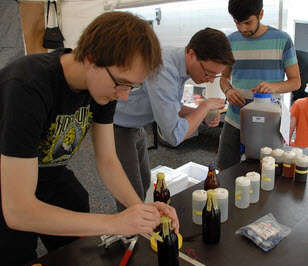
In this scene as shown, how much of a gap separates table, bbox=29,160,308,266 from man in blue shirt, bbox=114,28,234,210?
16.9 inches

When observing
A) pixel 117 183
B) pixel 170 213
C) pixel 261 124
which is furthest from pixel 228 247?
pixel 261 124

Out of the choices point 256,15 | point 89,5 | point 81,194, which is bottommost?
point 81,194

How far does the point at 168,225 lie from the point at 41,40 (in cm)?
518

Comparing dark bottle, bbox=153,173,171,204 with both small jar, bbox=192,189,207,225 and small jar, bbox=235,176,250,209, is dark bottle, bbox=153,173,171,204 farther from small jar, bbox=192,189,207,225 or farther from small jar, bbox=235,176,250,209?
small jar, bbox=235,176,250,209

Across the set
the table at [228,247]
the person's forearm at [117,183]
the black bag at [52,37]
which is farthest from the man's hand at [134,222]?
the black bag at [52,37]

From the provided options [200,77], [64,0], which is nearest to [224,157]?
[200,77]

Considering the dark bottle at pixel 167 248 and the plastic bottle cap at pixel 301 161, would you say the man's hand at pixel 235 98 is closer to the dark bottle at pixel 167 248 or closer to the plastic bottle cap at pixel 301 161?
the plastic bottle cap at pixel 301 161

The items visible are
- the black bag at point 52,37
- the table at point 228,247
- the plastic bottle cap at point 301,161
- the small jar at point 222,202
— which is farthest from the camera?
the black bag at point 52,37

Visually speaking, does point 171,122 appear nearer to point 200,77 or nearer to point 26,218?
point 200,77

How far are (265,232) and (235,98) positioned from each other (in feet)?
3.19

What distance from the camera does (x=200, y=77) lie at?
4.73 feet

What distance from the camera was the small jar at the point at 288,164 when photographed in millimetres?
1328

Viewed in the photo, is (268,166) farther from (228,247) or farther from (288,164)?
(228,247)

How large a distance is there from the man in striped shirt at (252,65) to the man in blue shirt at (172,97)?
1.02 feet
